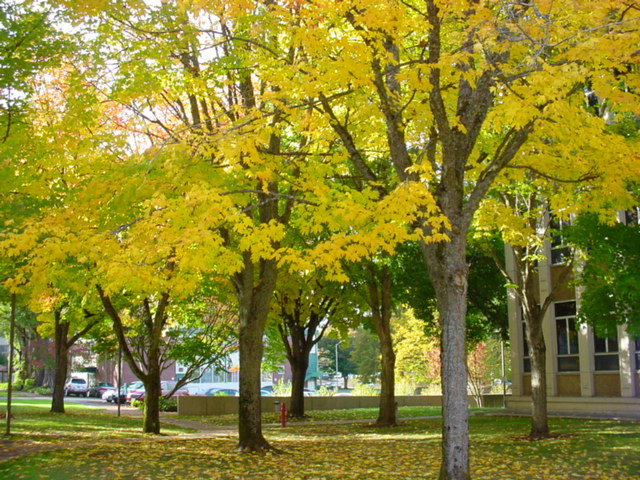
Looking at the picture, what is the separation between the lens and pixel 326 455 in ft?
49.0

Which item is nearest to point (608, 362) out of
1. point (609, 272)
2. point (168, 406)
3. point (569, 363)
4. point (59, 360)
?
point (569, 363)

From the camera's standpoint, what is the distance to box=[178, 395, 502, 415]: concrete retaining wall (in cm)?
3212

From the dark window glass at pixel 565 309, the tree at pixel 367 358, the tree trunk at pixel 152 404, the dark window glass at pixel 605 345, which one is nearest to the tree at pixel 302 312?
the tree trunk at pixel 152 404

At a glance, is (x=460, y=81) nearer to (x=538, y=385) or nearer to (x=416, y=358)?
(x=538, y=385)

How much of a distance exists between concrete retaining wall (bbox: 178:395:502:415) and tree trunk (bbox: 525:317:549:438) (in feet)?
59.8

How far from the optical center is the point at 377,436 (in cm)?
2012

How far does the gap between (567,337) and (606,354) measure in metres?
1.95

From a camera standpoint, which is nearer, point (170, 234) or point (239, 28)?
point (170, 234)

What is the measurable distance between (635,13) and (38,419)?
21.8 metres

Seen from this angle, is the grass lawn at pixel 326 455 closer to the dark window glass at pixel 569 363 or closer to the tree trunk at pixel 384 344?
the tree trunk at pixel 384 344

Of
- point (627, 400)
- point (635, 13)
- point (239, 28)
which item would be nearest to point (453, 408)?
point (635, 13)

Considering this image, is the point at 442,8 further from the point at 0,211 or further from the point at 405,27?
the point at 0,211

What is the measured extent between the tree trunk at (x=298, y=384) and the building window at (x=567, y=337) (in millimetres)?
10268

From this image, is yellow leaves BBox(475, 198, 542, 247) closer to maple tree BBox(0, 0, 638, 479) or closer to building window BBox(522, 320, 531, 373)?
maple tree BBox(0, 0, 638, 479)
